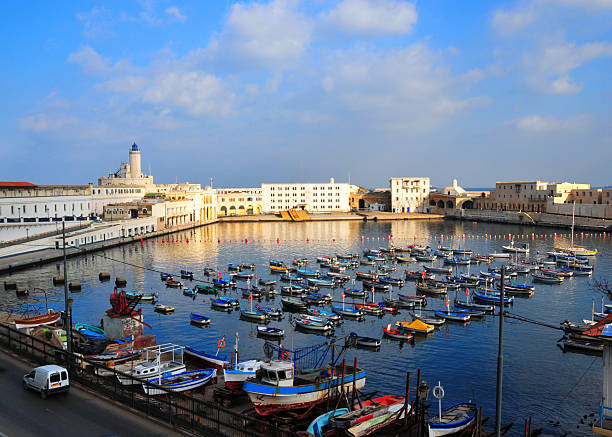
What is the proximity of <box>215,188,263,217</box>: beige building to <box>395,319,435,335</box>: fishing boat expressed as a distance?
308 ft

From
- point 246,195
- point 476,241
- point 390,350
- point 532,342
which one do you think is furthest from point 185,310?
point 246,195

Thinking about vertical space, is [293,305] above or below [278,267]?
below

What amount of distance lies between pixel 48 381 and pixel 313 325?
18436 mm

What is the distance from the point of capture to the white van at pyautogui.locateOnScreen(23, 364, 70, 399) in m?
13.7

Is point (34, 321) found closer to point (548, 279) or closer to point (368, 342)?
point (368, 342)

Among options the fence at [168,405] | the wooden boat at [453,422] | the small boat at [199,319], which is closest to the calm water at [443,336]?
the small boat at [199,319]

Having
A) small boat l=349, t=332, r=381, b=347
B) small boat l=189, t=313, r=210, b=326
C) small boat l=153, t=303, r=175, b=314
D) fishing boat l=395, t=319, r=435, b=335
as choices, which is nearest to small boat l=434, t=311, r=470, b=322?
fishing boat l=395, t=319, r=435, b=335

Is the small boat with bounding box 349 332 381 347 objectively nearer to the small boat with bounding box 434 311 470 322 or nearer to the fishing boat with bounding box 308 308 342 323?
the fishing boat with bounding box 308 308 342 323

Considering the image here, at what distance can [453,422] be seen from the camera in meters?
15.4

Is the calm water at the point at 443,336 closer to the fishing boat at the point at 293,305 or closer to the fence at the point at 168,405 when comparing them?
the fishing boat at the point at 293,305

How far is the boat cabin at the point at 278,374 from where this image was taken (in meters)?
16.1

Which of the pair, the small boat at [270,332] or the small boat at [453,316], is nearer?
the small boat at [270,332]

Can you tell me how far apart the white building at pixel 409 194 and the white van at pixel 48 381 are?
113 meters

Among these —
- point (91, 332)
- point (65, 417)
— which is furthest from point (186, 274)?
point (65, 417)
